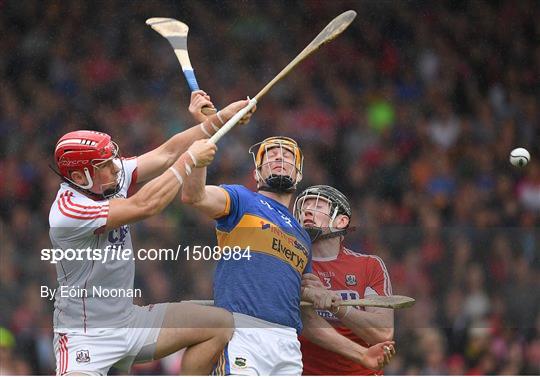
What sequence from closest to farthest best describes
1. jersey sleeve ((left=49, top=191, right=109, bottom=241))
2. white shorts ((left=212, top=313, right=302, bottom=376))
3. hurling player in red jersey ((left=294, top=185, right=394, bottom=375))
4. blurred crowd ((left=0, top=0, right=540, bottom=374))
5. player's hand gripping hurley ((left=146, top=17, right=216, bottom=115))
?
jersey sleeve ((left=49, top=191, right=109, bottom=241)) → white shorts ((left=212, top=313, right=302, bottom=376)) → hurling player in red jersey ((left=294, top=185, right=394, bottom=375)) → player's hand gripping hurley ((left=146, top=17, right=216, bottom=115)) → blurred crowd ((left=0, top=0, right=540, bottom=374))

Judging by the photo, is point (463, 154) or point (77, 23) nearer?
point (463, 154)

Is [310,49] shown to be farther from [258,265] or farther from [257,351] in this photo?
[257,351]

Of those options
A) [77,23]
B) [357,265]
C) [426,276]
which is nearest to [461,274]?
[426,276]

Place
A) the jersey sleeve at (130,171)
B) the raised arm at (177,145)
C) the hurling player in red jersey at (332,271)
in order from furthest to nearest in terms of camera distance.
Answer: the hurling player in red jersey at (332,271) < the raised arm at (177,145) < the jersey sleeve at (130,171)

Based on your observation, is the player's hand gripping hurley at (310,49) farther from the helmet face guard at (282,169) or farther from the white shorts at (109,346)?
the white shorts at (109,346)

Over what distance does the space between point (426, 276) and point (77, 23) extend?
5.07 m

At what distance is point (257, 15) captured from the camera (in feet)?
39.6

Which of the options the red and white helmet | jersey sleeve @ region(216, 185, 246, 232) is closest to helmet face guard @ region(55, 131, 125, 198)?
the red and white helmet

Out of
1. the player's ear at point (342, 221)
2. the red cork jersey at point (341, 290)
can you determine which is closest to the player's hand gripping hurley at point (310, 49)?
the player's ear at point (342, 221)

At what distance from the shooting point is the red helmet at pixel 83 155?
5.39 m

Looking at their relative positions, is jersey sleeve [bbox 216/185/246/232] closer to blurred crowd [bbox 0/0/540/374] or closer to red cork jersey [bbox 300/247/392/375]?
red cork jersey [bbox 300/247/392/375]

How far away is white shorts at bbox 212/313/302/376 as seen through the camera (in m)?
5.52

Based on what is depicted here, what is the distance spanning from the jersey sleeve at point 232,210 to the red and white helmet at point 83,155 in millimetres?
591

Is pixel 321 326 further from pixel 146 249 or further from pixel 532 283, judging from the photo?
pixel 532 283
